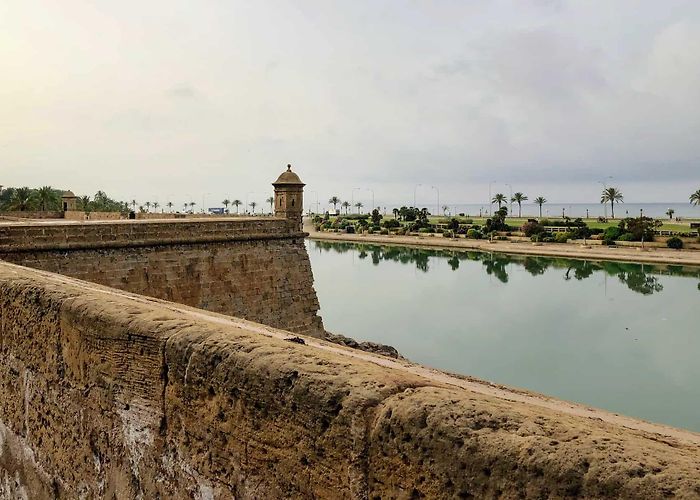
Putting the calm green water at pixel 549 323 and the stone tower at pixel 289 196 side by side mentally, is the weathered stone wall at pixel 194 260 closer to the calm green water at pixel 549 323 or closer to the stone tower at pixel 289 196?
the stone tower at pixel 289 196

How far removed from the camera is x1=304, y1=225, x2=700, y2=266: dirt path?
39.6 metres

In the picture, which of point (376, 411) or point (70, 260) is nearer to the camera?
point (376, 411)

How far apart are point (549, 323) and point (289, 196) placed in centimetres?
1442

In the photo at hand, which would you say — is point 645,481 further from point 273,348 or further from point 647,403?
point 647,403

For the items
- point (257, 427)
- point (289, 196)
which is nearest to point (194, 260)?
point (289, 196)

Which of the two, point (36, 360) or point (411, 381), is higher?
point (411, 381)

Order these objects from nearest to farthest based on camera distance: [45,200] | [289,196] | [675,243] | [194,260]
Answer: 1. [194,260]
2. [289,196]
3. [45,200]
4. [675,243]

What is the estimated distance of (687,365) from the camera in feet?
57.6

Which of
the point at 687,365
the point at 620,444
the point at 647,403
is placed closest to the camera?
the point at 620,444

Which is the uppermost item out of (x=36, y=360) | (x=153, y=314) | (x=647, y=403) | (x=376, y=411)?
(x=153, y=314)

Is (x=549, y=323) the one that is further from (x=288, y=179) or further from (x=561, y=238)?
(x=561, y=238)

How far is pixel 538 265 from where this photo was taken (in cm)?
4138

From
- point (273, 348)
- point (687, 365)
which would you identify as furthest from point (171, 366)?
point (687, 365)

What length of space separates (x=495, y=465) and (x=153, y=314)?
5.36 feet
